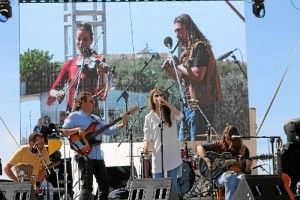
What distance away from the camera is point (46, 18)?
1947cm

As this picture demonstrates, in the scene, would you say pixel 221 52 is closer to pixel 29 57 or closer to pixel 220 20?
pixel 220 20

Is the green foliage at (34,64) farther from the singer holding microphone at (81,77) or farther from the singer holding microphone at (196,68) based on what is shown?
the singer holding microphone at (196,68)

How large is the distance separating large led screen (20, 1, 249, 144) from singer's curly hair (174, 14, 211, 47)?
1.9 inches

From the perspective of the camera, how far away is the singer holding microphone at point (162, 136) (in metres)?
11.1

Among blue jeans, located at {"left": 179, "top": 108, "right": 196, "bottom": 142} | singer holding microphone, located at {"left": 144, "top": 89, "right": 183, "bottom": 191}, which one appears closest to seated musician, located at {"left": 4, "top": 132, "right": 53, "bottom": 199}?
singer holding microphone, located at {"left": 144, "top": 89, "right": 183, "bottom": 191}

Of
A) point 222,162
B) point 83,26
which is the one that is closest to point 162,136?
point 222,162

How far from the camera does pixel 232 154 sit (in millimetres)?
11336

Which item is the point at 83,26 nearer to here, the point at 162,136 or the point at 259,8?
the point at 259,8

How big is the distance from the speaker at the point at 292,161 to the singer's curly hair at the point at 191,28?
744cm

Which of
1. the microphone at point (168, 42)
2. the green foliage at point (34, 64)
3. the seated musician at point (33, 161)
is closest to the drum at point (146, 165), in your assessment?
the seated musician at point (33, 161)

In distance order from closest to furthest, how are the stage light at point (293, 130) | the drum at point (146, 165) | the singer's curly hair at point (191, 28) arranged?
1. the stage light at point (293, 130)
2. the drum at point (146, 165)
3. the singer's curly hair at point (191, 28)

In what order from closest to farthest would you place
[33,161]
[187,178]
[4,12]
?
[33,161] → [4,12] → [187,178]

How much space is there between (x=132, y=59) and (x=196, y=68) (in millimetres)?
1473

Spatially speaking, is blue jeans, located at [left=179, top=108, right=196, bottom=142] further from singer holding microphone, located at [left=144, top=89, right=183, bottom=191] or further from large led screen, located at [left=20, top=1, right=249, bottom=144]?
singer holding microphone, located at [left=144, top=89, right=183, bottom=191]
